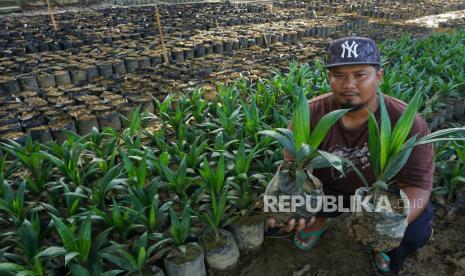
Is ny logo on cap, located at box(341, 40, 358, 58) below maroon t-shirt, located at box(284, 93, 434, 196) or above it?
above

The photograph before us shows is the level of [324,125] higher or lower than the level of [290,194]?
higher

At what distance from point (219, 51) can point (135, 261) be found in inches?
195

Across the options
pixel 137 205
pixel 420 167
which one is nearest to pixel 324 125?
pixel 420 167

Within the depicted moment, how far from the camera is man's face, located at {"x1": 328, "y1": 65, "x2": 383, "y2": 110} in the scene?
60.6 inches

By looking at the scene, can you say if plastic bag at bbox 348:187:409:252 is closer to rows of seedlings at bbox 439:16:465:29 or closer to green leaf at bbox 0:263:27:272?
green leaf at bbox 0:263:27:272

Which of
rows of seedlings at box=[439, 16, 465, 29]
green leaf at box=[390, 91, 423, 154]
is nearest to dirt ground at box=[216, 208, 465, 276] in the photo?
green leaf at box=[390, 91, 423, 154]

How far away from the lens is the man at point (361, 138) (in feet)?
4.99

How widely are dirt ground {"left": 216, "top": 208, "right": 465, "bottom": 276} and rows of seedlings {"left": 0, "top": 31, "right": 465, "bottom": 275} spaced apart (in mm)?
99

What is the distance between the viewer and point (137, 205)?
1.84 m

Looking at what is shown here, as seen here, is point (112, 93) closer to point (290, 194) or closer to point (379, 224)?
point (290, 194)

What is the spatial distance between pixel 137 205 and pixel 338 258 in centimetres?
108

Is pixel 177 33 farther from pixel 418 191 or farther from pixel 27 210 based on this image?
pixel 418 191

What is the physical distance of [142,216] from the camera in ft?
5.84

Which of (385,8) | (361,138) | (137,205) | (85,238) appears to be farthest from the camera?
(385,8)
